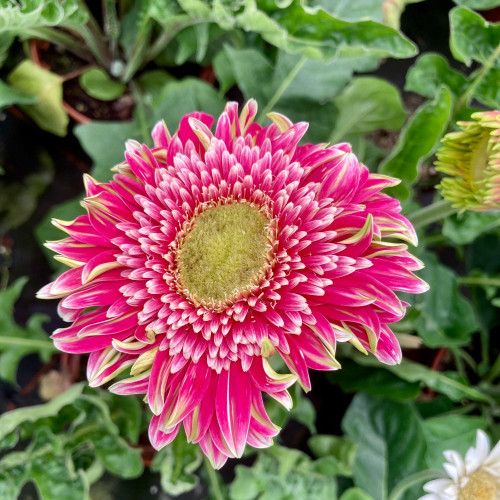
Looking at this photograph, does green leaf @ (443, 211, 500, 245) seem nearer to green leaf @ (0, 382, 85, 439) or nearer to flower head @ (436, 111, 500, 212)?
flower head @ (436, 111, 500, 212)

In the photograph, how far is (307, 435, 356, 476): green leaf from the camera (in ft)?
2.21

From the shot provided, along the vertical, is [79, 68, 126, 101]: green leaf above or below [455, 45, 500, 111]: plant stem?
below

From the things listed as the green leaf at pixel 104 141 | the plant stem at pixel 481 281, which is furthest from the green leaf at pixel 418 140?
the green leaf at pixel 104 141

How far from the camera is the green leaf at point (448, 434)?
0.70 metres

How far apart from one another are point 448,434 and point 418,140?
1.27 feet

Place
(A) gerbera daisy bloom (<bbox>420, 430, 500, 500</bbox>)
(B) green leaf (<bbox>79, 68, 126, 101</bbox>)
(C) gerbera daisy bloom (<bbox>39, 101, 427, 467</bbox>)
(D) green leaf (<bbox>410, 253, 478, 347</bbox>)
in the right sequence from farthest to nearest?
(B) green leaf (<bbox>79, 68, 126, 101</bbox>) → (D) green leaf (<bbox>410, 253, 478, 347</bbox>) → (A) gerbera daisy bloom (<bbox>420, 430, 500, 500</bbox>) → (C) gerbera daisy bloom (<bbox>39, 101, 427, 467</bbox>)

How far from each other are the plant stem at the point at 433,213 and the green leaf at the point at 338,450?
0.97 feet

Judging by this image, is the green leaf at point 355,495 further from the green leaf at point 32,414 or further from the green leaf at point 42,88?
the green leaf at point 42,88

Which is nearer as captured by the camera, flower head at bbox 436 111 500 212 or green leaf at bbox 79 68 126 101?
flower head at bbox 436 111 500 212

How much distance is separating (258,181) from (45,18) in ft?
0.98

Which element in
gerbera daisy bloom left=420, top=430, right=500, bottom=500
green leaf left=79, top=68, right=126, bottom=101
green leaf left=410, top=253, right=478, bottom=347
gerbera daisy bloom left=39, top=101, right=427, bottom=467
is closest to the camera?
gerbera daisy bloom left=39, top=101, right=427, bottom=467

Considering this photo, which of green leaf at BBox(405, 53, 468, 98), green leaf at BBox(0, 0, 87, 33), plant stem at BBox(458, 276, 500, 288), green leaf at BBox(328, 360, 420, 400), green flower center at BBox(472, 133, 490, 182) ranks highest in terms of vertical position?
green leaf at BBox(0, 0, 87, 33)

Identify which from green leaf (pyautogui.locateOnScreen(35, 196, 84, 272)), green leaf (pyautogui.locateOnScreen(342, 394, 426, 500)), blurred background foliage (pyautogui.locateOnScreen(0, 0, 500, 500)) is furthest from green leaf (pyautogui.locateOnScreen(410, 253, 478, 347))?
green leaf (pyautogui.locateOnScreen(35, 196, 84, 272))

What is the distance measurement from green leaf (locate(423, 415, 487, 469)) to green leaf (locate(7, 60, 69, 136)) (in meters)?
0.65
